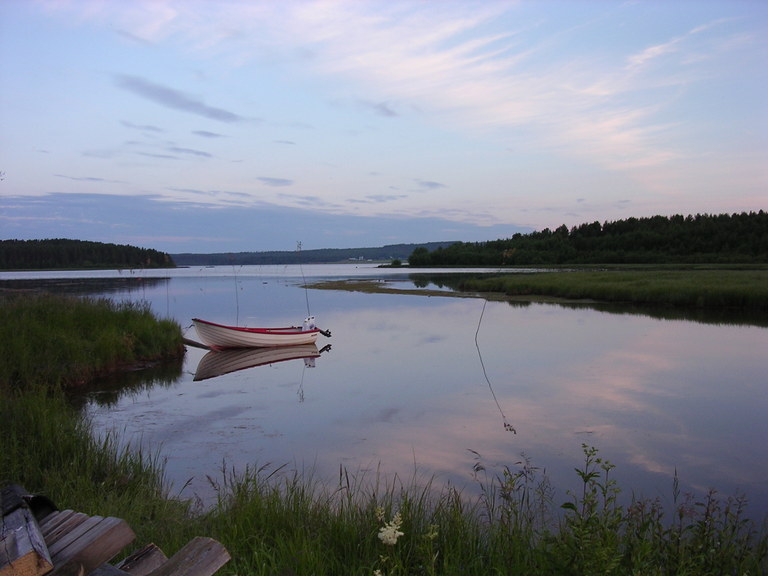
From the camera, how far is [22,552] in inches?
84.0

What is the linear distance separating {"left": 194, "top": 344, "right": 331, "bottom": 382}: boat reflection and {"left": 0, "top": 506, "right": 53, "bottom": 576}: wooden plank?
502 inches

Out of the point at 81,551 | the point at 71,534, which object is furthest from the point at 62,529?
the point at 81,551

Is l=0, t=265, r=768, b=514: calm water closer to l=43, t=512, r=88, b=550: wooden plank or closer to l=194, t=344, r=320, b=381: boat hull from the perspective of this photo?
l=194, t=344, r=320, b=381: boat hull

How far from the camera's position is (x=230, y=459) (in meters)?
8.18

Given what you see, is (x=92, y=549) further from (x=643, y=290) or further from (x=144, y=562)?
(x=643, y=290)

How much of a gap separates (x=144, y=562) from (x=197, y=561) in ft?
1.07

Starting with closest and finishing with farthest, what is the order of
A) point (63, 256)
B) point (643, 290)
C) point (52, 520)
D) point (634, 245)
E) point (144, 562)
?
1. point (144, 562)
2. point (52, 520)
3. point (643, 290)
4. point (634, 245)
5. point (63, 256)

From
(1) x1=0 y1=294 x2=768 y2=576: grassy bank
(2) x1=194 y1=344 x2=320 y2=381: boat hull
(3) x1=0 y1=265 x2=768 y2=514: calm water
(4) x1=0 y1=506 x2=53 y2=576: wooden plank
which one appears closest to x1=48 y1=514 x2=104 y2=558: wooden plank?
(4) x1=0 y1=506 x2=53 y2=576: wooden plank

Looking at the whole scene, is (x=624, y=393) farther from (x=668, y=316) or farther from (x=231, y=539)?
(x=668, y=316)

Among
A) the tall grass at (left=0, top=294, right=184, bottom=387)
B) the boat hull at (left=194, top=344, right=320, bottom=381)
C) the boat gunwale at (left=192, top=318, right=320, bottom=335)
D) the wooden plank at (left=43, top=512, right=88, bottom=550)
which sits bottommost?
the boat hull at (left=194, top=344, right=320, bottom=381)

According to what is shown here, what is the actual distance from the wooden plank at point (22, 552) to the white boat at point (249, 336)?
643 inches

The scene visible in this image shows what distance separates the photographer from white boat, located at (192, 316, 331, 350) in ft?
61.2

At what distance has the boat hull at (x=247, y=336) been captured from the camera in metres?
18.7

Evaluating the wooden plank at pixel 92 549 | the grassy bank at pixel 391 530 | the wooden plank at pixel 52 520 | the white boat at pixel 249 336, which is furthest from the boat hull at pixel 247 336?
the wooden plank at pixel 92 549
